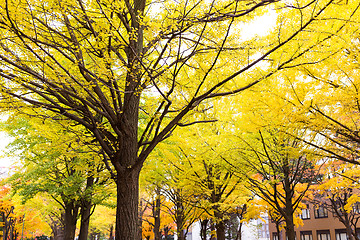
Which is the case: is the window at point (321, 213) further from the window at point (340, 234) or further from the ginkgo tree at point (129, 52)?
the ginkgo tree at point (129, 52)

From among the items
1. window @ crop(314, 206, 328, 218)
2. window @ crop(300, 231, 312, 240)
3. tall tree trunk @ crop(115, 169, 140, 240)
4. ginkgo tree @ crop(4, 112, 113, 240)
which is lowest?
window @ crop(300, 231, 312, 240)

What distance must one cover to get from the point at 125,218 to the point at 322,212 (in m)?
32.7

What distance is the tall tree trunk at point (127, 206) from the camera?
18.2 ft

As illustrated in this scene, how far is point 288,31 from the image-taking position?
221 inches

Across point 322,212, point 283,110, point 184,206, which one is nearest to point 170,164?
point 184,206

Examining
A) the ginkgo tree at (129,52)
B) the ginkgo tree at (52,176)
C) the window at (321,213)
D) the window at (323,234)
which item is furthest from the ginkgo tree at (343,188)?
the ginkgo tree at (52,176)

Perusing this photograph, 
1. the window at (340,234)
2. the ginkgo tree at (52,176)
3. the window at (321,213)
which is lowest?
the window at (340,234)

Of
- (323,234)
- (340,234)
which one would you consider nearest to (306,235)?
(323,234)

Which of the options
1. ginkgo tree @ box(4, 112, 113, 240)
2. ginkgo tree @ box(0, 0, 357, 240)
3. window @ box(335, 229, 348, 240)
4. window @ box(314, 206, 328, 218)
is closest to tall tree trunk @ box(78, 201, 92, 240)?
ginkgo tree @ box(4, 112, 113, 240)

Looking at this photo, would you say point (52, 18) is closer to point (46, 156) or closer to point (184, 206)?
point (46, 156)

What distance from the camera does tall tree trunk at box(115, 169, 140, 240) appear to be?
5562mm

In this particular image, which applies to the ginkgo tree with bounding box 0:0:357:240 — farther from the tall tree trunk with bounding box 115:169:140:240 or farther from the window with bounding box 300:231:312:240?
the window with bounding box 300:231:312:240

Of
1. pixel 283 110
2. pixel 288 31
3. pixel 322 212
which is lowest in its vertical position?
pixel 322 212

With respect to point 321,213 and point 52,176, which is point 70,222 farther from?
point 321,213
